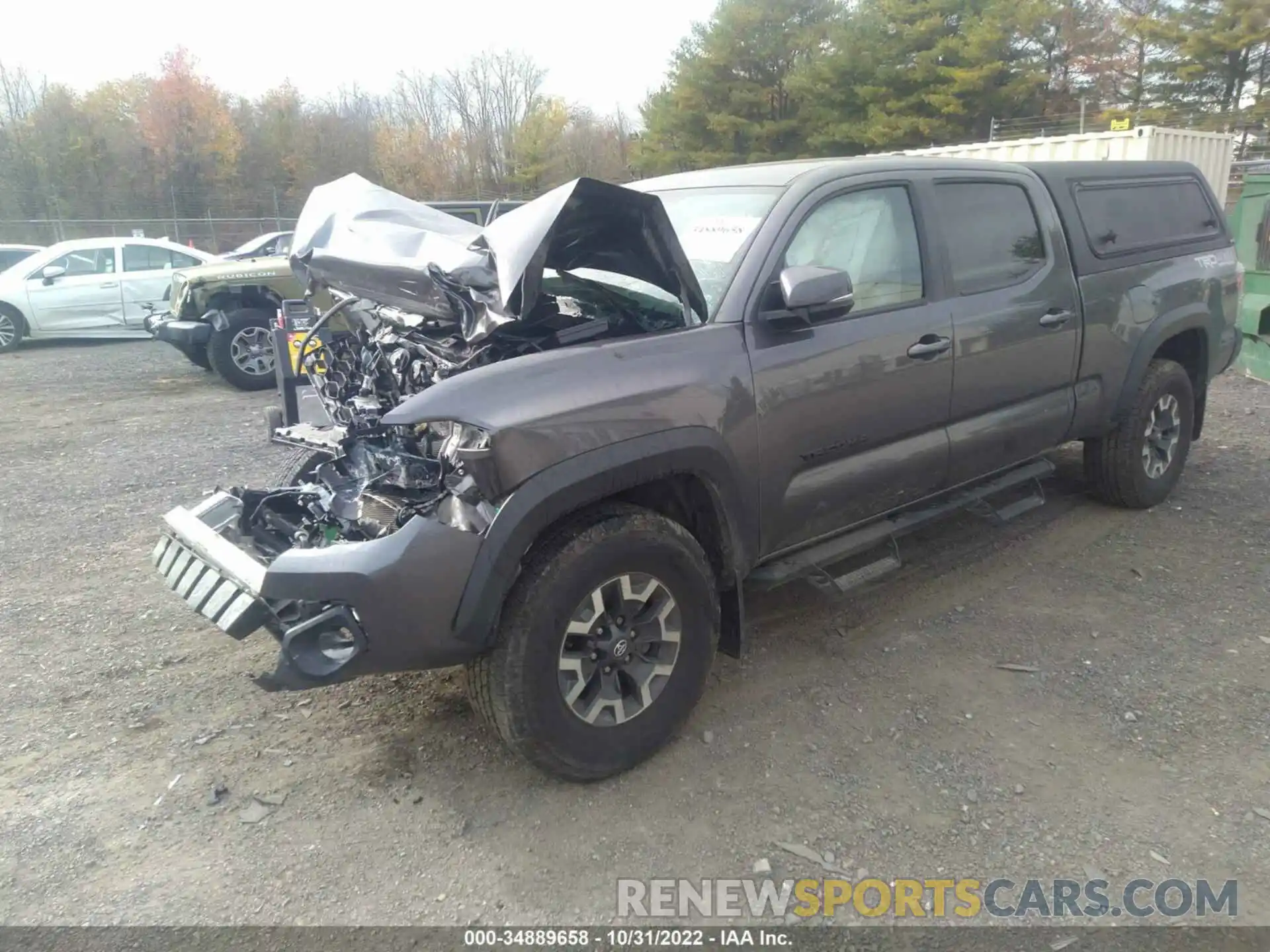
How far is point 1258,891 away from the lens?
241 centimetres

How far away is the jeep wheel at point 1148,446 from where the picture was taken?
4.83 metres

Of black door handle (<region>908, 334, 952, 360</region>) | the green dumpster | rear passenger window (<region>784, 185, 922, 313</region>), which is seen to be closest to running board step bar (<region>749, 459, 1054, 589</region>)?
black door handle (<region>908, 334, 952, 360</region>)

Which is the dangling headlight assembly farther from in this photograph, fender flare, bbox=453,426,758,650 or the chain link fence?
the chain link fence

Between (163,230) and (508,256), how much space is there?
3499 centimetres

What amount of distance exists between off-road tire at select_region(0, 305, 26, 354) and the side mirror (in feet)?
48.8

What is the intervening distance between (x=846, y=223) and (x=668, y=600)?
1740 mm

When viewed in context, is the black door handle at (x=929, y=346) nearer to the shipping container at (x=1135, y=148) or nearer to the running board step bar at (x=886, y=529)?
the running board step bar at (x=886, y=529)

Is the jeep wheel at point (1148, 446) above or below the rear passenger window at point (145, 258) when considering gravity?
below

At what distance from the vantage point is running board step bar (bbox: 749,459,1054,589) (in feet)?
11.2

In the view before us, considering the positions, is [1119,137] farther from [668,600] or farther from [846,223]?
[668,600]

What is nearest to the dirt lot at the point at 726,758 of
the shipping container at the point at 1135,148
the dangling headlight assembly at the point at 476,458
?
the dangling headlight assembly at the point at 476,458

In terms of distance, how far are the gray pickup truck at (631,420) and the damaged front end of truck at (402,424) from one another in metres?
0.01

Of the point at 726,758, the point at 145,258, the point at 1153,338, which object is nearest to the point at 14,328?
the point at 145,258

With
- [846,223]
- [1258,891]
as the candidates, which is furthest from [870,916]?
[846,223]
